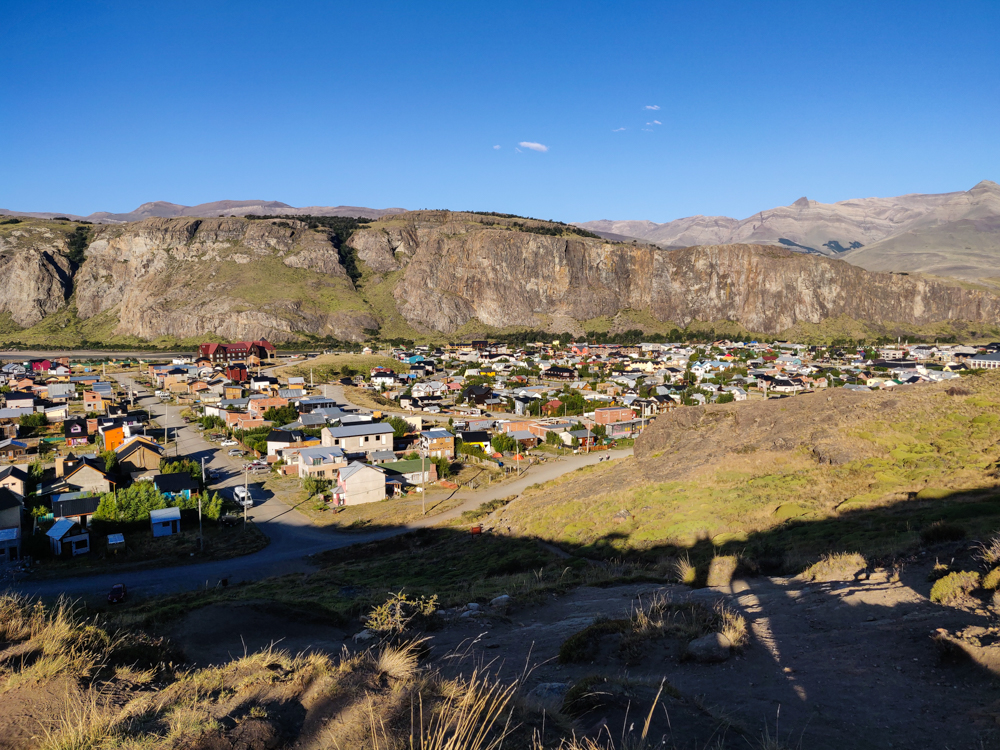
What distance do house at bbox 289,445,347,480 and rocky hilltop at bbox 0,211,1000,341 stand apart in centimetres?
9951

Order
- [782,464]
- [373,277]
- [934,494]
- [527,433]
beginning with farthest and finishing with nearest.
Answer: [373,277]
[527,433]
[782,464]
[934,494]

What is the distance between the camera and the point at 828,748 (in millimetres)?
4246

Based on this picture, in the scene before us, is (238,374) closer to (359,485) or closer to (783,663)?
(359,485)

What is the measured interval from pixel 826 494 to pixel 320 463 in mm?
26569

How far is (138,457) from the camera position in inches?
1320

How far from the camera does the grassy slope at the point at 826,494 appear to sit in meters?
12.7

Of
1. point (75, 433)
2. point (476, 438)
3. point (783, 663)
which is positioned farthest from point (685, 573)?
point (75, 433)

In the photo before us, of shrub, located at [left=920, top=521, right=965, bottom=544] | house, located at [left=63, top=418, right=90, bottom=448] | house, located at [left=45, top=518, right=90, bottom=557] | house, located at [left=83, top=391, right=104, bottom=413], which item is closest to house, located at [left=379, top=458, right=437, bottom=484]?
house, located at [left=45, top=518, right=90, bottom=557]

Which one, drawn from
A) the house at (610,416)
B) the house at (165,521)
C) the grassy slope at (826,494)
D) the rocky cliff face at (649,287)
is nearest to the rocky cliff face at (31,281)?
the rocky cliff face at (649,287)

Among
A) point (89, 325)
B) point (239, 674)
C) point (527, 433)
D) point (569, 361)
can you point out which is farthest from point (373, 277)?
point (239, 674)

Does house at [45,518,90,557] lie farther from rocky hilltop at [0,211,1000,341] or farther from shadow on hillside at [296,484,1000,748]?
rocky hilltop at [0,211,1000,341]

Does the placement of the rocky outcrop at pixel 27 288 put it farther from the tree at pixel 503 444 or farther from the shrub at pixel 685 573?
the shrub at pixel 685 573

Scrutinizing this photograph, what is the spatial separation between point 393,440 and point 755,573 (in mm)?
31537

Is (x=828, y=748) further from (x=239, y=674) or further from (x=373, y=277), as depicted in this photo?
(x=373, y=277)
